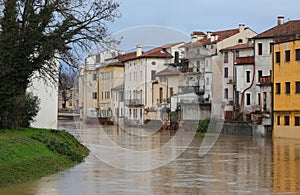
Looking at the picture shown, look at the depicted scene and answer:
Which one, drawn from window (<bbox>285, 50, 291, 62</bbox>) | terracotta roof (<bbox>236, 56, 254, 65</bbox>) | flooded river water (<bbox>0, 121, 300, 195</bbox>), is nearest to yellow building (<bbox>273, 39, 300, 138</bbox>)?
window (<bbox>285, 50, 291, 62</bbox>)

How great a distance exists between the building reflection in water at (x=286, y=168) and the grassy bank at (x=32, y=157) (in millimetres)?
8994

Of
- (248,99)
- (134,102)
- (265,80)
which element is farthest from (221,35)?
(265,80)

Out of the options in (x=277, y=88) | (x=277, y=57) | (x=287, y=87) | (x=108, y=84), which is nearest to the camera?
(x=287, y=87)

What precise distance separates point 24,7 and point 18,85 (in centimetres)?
403

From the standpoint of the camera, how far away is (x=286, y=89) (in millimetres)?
58094

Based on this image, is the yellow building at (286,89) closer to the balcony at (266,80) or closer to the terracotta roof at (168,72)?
the balcony at (266,80)

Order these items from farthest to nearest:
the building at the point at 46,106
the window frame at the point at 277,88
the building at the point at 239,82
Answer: the building at the point at 239,82 → the window frame at the point at 277,88 → the building at the point at 46,106

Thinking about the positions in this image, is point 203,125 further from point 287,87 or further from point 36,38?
point 36,38

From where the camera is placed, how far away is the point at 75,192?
2061 cm

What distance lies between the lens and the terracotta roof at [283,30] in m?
62.9

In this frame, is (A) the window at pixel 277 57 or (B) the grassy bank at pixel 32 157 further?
(A) the window at pixel 277 57

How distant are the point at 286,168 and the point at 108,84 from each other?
91.0 metres

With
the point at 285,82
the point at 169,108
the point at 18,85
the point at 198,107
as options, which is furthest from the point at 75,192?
the point at 169,108

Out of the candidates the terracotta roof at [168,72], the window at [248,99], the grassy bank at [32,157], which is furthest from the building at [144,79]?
the grassy bank at [32,157]
